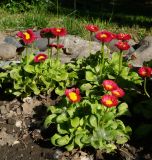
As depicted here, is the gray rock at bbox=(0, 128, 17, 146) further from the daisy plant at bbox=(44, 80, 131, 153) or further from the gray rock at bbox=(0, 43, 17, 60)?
the gray rock at bbox=(0, 43, 17, 60)

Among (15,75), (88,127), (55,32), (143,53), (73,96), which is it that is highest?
(55,32)

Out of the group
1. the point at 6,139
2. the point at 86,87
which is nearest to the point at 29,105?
the point at 6,139

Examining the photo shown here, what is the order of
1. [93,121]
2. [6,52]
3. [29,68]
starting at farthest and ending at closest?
1. [6,52]
2. [29,68]
3. [93,121]

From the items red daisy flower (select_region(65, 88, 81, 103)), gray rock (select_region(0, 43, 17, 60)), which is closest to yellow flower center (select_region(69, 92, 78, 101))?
red daisy flower (select_region(65, 88, 81, 103))

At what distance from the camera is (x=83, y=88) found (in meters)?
4.40

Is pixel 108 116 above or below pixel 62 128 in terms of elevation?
above

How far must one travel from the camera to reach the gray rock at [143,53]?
589 cm

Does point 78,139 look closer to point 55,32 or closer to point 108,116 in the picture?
point 108,116

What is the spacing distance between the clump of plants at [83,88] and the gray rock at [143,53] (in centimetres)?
112

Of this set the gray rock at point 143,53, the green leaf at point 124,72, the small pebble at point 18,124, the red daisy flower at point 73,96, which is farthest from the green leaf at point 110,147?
the gray rock at point 143,53

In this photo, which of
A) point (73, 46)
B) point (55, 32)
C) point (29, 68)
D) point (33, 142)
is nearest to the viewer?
point (33, 142)

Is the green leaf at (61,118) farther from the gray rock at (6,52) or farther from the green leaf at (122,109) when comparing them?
the gray rock at (6,52)

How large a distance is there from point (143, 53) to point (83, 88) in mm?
1865

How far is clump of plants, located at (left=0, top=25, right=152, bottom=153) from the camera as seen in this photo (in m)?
3.80
